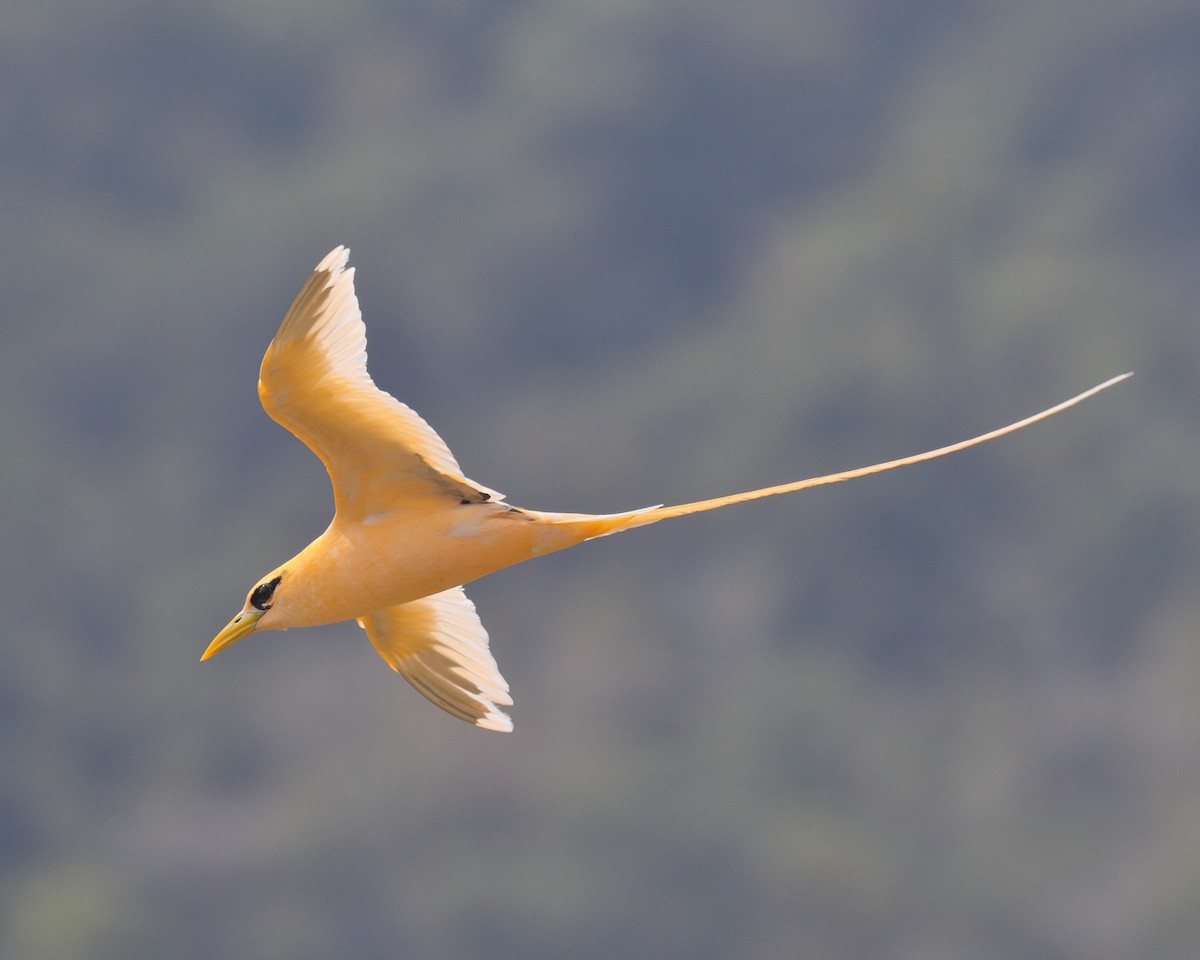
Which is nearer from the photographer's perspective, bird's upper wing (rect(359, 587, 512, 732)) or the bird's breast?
the bird's breast

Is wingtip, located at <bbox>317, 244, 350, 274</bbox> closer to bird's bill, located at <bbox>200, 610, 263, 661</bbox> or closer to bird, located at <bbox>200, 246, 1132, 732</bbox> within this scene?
bird, located at <bbox>200, 246, 1132, 732</bbox>

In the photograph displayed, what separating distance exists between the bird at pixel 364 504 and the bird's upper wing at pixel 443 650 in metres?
1.86

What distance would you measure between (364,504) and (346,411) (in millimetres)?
842

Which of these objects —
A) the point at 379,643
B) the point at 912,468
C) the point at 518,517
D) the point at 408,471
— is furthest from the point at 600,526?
the point at 912,468

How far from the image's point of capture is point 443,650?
46.4ft

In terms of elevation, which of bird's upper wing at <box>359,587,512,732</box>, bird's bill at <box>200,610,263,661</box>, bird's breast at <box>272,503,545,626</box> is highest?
Answer: bird's upper wing at <box>359,587,512,732</box>

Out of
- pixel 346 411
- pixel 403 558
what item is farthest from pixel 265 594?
pixel 346 411

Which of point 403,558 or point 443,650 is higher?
point 443,650

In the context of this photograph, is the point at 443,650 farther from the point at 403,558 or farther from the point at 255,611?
the point at 403,558

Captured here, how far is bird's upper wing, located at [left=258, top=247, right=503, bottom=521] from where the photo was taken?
11312 mm

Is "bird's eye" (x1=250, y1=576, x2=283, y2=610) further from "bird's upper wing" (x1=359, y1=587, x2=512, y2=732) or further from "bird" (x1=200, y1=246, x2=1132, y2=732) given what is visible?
"bird's upper wing" (x1=359, y1=587, x2=512, y2=732)

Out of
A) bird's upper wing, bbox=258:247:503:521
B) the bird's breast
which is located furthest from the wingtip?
the bird's breast

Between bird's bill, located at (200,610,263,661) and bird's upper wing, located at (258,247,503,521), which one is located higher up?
bird's upper wing, located at (258,247,503,521)

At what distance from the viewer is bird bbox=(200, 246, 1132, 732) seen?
37.3 feet
